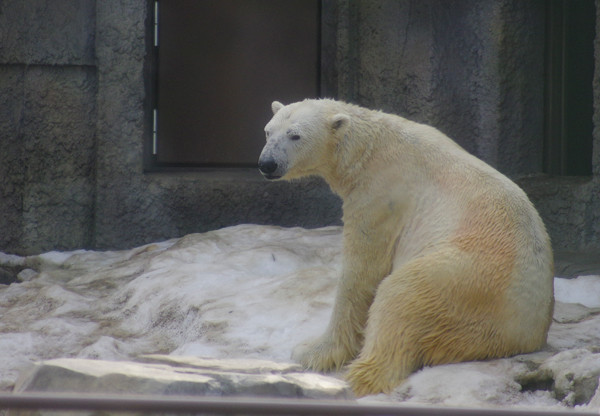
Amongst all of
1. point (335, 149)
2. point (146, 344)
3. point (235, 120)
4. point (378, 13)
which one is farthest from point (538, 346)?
point (235, 120)

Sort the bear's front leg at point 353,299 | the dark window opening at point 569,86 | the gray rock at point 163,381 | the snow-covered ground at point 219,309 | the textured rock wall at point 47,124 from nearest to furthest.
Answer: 1. the gray rock at point 163,381
2. the snow-covered ground at point 219,309
3. the bear's front leg at point 353,299
4. the dark window opening at point 569,86
5. the textured rock wall at point 47,124

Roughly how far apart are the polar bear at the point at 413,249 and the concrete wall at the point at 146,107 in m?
2.40

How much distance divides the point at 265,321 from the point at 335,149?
1.01 m

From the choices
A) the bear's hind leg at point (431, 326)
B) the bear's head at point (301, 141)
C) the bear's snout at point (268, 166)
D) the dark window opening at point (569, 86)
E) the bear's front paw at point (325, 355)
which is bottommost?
the bear's front paw at point (325, 355)

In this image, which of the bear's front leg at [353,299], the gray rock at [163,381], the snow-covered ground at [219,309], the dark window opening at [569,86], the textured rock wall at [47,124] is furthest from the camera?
the textured rock wall at [47,124]

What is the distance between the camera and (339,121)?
358 cm

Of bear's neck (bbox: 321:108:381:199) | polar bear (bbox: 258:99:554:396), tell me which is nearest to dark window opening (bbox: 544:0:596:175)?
polar bear (bbox: 258:99:554:396)

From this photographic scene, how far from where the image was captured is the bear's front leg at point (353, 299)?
345 cm

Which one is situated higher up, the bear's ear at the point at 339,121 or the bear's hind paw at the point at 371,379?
the bear's ear at the point at 339,121

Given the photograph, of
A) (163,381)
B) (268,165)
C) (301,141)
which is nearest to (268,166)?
(268,165)

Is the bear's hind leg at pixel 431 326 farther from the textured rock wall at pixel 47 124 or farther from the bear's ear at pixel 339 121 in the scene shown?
the textured rock wall at pixel 47 124

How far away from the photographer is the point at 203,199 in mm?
6254

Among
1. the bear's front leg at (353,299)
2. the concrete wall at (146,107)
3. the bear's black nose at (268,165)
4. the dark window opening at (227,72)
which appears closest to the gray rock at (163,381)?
the bear's front leg at (353,299)

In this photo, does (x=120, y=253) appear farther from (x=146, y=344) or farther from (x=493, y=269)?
(x=493, y=269)
